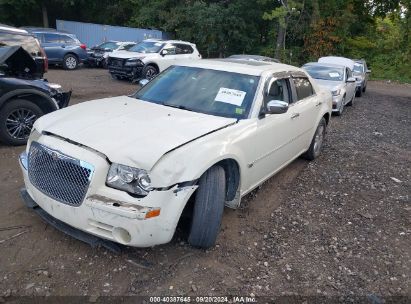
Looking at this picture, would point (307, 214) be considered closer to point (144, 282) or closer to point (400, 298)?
point (400, 298)

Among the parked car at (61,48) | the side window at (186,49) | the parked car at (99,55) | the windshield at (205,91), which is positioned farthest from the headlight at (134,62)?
the windshield at (205,91)

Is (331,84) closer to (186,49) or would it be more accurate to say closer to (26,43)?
(186,49)

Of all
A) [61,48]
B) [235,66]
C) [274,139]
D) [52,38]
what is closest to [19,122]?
[235,66]

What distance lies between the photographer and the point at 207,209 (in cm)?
314

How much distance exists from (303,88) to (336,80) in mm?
6166

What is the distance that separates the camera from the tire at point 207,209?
313 centimetres

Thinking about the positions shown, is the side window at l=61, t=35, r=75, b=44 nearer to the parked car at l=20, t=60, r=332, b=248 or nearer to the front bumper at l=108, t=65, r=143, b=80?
the front bumper at l=108, t=65, r=143, b=80

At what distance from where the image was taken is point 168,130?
3277 mm

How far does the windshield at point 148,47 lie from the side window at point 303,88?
10.1 m

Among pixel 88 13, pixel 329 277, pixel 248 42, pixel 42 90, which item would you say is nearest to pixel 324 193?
pixel 329 277

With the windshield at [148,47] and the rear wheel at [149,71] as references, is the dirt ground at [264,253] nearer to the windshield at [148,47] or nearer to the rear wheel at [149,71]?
the rear wheel at [149,71]

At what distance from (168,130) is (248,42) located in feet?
79.4

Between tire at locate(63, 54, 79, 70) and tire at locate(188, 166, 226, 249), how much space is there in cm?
1623

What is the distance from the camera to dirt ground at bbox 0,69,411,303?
9.56 feet
